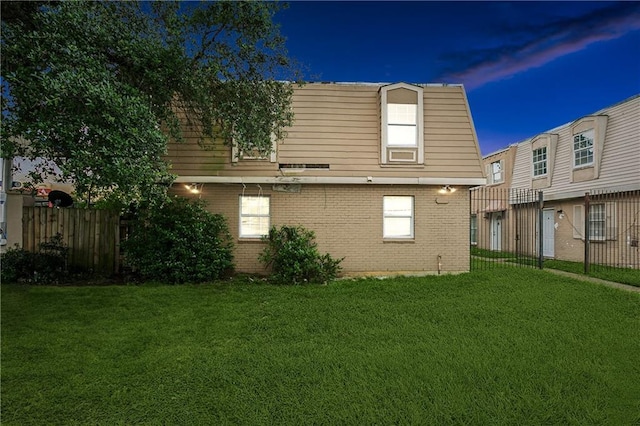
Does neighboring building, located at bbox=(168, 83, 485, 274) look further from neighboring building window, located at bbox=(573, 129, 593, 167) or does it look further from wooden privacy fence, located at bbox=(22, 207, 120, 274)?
neighboring building window, located at bbox=(573, 129, 593, 167)

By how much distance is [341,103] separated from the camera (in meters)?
10.8

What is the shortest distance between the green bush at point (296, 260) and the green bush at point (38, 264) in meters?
5.40

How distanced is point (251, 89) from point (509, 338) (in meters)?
7.12

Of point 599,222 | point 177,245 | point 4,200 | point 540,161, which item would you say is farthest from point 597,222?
point 4,200

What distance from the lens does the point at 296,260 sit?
8.92 meters

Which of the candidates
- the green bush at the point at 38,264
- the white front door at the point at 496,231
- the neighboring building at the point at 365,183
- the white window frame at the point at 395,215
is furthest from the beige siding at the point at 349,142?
the white front door at the point at 496,231

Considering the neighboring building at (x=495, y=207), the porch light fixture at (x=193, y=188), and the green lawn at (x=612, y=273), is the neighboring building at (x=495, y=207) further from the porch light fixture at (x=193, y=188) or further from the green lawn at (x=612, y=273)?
the porch light fixture at (x=193, y=188)

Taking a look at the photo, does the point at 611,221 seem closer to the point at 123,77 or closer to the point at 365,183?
the point at 365,183

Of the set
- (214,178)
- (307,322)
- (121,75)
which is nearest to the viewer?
(307,322)

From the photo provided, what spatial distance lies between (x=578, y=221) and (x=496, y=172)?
275 inches

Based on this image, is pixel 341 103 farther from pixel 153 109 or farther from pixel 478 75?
pixel 478 75

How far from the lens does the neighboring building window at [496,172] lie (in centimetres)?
2033

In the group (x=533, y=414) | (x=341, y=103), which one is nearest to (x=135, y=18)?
(x=341, y=103)

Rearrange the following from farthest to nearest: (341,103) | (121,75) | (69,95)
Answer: (341,103) → (121,75) → (69,95)
